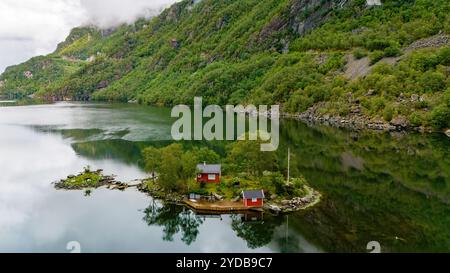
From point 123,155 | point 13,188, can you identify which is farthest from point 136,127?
point 13,188

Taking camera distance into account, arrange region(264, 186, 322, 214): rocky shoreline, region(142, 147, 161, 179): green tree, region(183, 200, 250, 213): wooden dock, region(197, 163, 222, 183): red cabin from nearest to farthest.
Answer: region(264, 186, 322, 214): rocky shoreline < region(183, 200, 250, 213): wooden dock < region(197, 163, 222, 183): red cabin < region(142, 147, 161, 179): green tree

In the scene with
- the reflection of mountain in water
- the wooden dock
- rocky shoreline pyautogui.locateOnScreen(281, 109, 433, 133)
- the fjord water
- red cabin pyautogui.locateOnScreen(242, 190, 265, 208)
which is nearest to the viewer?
the fjord water

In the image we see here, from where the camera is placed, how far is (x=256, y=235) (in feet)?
125

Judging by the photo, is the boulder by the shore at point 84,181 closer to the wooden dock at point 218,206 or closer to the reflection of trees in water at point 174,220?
the reflection of trees in water at point 174,220

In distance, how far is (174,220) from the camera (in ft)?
138

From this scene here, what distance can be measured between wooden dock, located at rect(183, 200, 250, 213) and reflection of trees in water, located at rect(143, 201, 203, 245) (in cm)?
95

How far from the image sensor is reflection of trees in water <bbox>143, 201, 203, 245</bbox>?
38969 mm

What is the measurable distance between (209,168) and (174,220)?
954cm

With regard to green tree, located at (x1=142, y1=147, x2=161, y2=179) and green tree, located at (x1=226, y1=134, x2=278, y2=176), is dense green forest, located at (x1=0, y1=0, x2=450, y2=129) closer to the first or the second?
green tree, located at (x1=226, y1=134, x2=278, y2=176)

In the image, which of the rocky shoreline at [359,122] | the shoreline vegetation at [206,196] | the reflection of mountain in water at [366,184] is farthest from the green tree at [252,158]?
the rocky shoreline at [359,122]

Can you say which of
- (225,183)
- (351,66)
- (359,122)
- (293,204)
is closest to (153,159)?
(225,183)

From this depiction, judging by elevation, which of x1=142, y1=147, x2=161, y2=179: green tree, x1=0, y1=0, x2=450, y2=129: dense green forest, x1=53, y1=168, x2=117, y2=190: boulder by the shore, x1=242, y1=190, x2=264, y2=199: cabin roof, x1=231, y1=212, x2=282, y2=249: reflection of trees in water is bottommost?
x1=231, y1=212, x2=282, y2=249: reflection of trees in water

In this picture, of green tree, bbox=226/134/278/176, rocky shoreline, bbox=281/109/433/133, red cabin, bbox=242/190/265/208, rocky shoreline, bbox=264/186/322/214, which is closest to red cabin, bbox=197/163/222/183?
green tree, bbox=226/134/278/176
